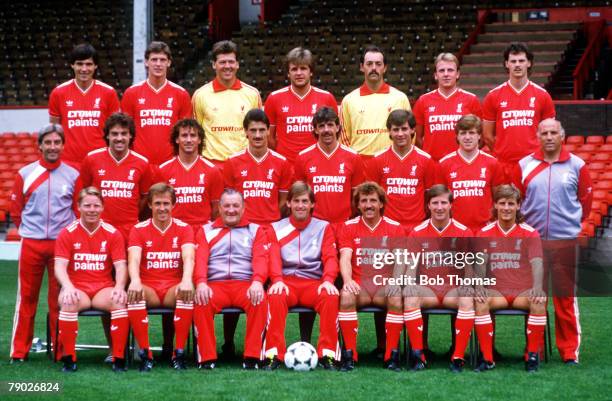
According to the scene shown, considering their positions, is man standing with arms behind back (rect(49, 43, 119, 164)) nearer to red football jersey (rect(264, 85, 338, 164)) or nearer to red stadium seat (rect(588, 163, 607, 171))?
red football jersey (rect(264, 85, 338, 164))

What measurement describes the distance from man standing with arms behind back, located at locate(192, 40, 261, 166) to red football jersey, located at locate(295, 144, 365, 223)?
0.74 m

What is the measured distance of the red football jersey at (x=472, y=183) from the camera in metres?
7.06

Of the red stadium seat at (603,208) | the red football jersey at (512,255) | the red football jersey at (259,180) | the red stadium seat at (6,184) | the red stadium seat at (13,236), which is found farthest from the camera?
the red stadium seat at (6,184)

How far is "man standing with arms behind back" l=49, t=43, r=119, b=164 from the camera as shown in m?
7.65

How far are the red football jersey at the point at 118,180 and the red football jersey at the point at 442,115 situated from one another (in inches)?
84.3

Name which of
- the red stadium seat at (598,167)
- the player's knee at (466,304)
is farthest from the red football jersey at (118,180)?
the red stadium seat at (598,167)

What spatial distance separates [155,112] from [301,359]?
7.71 feet

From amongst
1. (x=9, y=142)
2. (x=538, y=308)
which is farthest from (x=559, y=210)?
(x=9, y=142)

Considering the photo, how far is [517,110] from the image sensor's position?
7.44 m

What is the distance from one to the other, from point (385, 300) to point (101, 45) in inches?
594

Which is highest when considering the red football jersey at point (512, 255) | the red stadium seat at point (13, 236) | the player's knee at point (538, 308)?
the red stadium seat at point (13, 236)

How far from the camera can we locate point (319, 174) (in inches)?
285

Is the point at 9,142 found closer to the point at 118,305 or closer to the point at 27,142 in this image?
the point at 27,142

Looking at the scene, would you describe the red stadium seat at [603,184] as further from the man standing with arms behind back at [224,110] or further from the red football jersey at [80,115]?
the red football jersey at [80,115]
